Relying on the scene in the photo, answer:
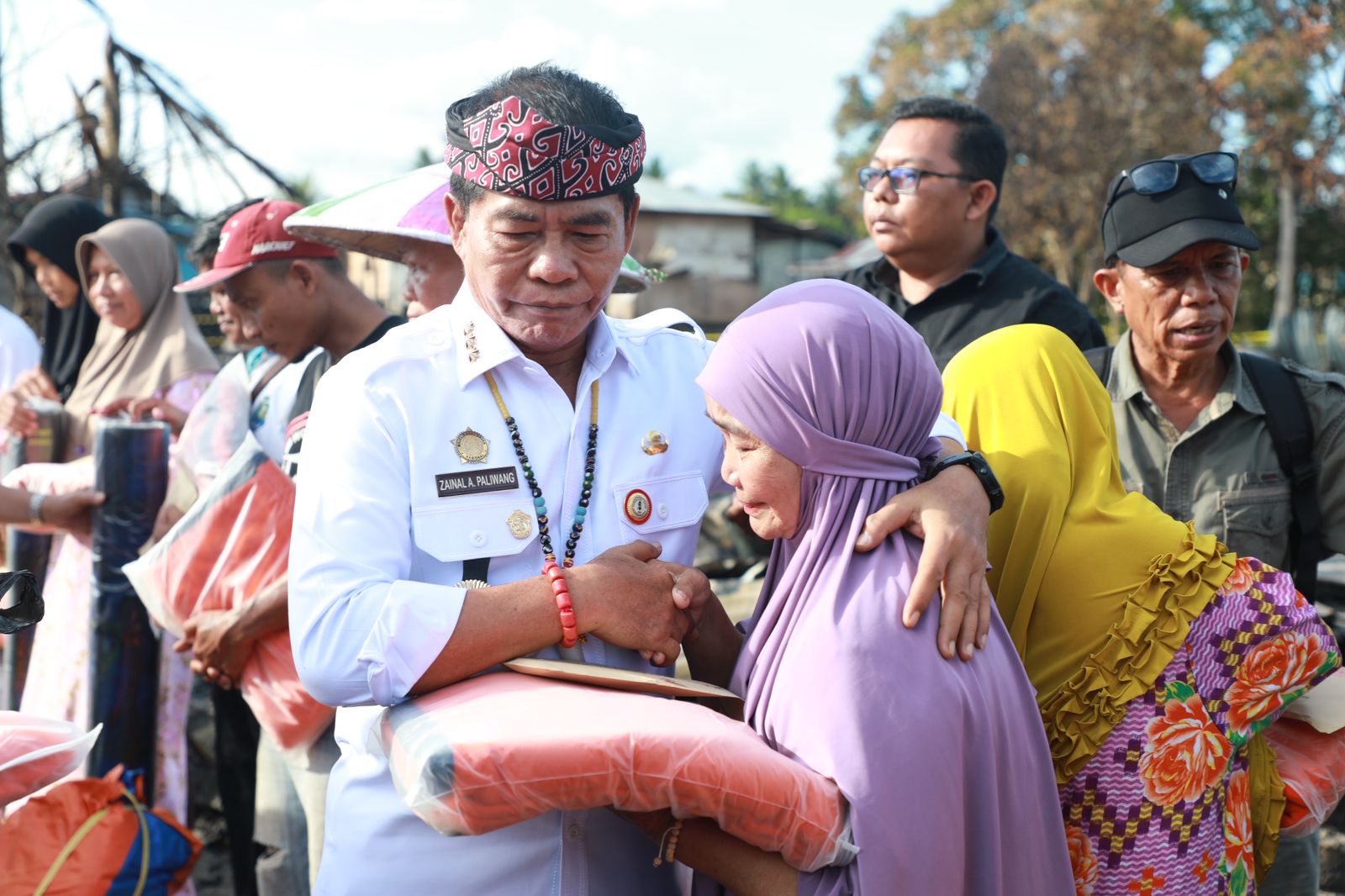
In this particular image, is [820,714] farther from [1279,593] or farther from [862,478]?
[1279,593]

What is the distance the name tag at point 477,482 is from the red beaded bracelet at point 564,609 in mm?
225

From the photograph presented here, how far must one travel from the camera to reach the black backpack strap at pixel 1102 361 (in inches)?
127

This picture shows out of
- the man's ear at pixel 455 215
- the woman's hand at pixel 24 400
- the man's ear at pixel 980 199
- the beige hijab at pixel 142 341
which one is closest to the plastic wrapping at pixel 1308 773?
the man's ear at pixel 455 215

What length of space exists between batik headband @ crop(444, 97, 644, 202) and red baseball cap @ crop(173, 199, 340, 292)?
6.08 ft

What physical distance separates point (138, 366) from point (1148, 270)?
3.83 metres

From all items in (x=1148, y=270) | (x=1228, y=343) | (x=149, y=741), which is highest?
(x=1148, y=270)

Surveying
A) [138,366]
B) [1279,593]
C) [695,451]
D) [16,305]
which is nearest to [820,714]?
[695,451]

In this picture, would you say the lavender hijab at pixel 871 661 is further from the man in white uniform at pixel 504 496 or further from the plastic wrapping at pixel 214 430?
the plastic wrapping at pixel 214 430

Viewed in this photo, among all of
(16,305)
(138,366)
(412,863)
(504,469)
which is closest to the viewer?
(412,863)

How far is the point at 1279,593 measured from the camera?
6.94 feet

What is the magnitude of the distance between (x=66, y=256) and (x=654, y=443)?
429 centimetres

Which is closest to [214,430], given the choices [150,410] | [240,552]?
[240,552]

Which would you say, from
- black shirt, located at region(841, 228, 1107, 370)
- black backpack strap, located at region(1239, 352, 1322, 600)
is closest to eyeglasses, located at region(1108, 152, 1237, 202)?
black backpack strap, located at region(1239, 352, 1322, 600)

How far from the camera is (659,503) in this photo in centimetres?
213
